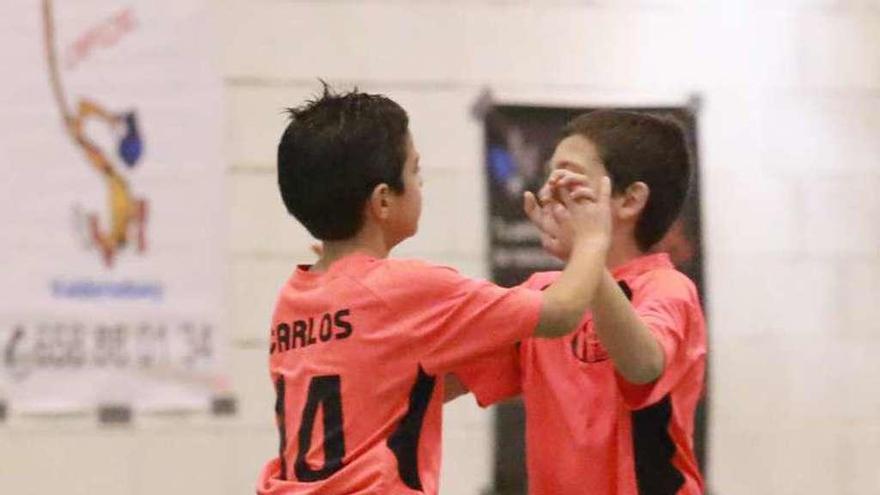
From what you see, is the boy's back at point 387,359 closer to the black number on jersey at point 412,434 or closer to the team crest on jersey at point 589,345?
the black number on jersey at point 412,434

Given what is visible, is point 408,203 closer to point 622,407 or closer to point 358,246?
point 358,246

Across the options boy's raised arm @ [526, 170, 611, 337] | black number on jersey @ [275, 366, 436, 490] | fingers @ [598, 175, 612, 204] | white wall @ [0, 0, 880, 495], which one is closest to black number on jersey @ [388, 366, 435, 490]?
black number on jersey @ [275, 366, 436, 490]

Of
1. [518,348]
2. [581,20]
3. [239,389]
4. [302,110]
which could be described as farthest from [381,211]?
[581,20]

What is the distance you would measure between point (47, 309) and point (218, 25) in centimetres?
61

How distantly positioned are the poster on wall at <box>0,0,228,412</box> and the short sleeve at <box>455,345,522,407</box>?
120 cm

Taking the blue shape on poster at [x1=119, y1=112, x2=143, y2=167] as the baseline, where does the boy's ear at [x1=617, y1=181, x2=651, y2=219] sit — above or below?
below

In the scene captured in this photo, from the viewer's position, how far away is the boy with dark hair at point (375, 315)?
1.65 m

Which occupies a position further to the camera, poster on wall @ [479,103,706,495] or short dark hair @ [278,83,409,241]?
poster on wall @ [479,103,706,495]

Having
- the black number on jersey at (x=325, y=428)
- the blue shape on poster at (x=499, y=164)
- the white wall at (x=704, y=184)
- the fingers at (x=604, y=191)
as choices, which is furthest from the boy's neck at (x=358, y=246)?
the blue shape on poster at (x=499, y=164)

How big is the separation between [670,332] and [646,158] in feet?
0.71

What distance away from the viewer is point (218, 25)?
9.89ft

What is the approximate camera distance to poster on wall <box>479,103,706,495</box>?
308 cm

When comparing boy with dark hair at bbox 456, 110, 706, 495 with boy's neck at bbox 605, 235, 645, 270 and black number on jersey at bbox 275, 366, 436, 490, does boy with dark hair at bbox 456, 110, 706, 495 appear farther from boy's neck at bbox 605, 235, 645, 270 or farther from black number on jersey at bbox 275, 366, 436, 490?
black number on jersey at bbox 275, 366, 436, 490

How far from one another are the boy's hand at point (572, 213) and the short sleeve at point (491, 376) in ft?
0.61
